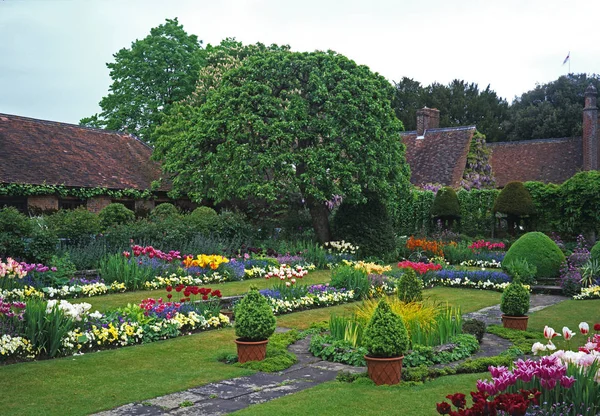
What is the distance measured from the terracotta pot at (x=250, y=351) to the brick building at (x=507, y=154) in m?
26.9

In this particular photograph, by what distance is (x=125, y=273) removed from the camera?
13055 mm

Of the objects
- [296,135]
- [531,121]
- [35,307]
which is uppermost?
[531,121]

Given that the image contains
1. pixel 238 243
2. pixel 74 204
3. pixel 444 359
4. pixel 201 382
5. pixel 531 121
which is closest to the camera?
pixel 201 382

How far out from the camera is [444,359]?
748 cm

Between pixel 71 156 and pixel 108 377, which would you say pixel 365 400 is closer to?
pixel 108 377

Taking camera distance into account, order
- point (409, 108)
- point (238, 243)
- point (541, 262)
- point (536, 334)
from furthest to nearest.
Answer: point (409, 108) → point (238, 243) → point (541, 262) → point (536, 334)

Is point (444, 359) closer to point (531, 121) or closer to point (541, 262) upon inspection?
point (541, 262)

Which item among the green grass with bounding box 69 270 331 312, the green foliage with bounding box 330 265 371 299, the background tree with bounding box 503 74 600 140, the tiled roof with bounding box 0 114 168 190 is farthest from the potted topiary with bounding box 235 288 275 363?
the background tree with bounding box 503 74 600 140

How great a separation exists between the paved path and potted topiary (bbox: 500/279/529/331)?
3.92 ft

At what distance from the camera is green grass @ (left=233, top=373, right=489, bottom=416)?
5.57 m

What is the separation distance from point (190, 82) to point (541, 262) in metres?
24.0

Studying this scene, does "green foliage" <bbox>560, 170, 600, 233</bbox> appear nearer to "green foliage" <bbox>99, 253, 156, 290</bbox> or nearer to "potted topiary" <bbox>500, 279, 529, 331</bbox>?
"potted topiary" <bbox>500, 279, 529, 331</bbox>

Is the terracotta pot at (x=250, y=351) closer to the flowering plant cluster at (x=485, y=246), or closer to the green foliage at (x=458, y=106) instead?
the flowering plant cluster at (x=485, y=246)

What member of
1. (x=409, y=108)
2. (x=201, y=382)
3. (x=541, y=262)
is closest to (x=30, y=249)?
(x=201, y=382)
